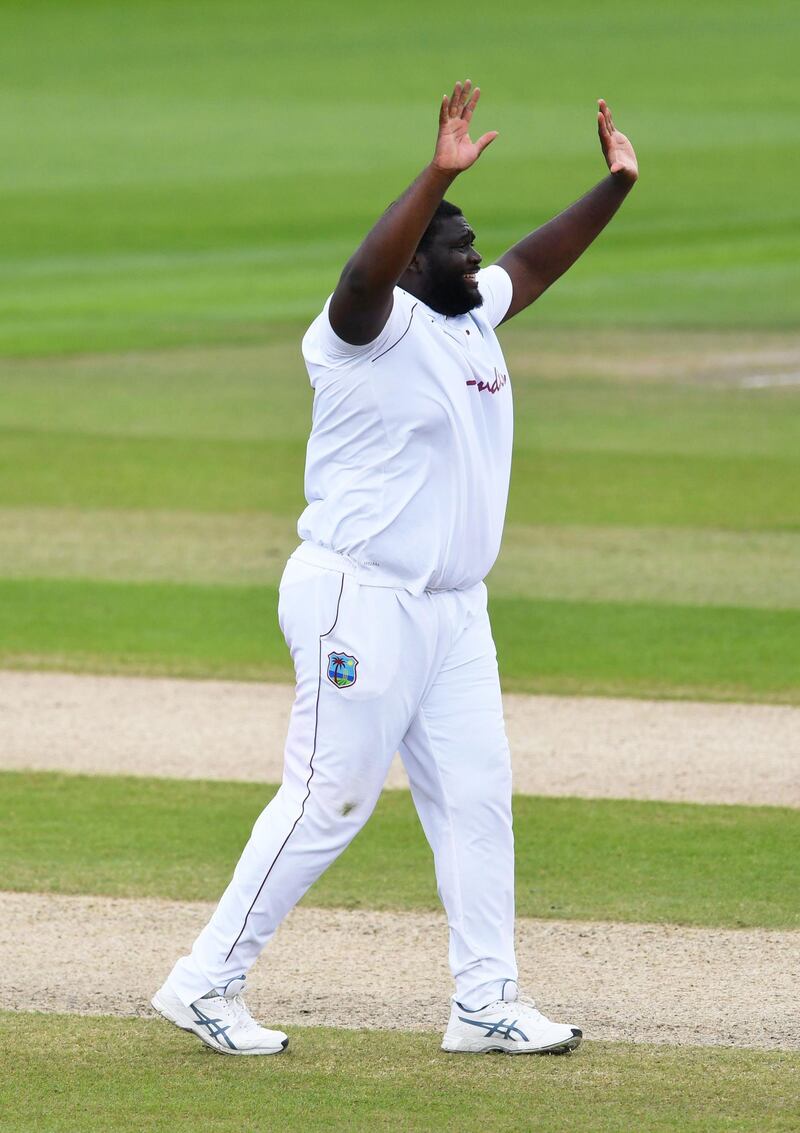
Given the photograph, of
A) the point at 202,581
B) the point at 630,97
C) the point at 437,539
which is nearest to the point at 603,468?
the point at 202,581

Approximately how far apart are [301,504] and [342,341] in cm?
980

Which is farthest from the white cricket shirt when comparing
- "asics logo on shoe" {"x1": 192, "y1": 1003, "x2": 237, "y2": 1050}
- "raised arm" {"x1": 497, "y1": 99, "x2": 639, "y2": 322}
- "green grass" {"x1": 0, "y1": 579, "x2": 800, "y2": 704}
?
"green grass" {"x1": 0, "y1": 579, "x2": 800, "y2": 704}

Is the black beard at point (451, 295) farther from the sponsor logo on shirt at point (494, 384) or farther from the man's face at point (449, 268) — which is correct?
the sponsor logo on shirt at point (494, 384)

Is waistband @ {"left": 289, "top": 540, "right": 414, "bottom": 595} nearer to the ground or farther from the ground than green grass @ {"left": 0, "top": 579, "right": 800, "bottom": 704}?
farther from the ground

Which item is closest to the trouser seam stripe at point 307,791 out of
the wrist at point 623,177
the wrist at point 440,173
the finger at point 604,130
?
the wrist at point 440,173

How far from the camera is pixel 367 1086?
4996mm

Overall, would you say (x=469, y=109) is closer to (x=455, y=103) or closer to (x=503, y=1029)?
(x=455, y=103)

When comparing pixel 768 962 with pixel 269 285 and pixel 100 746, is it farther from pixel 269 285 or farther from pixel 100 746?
pixel 269 285

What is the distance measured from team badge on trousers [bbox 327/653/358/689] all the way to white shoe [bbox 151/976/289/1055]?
83cm

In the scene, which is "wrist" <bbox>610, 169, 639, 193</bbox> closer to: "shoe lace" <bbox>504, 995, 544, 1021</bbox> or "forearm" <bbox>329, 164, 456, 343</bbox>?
"forearm" <bbox>329, 164, 456, 343</bbox>

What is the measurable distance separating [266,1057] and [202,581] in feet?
23.3

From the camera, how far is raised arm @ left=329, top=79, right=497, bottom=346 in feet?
15.9

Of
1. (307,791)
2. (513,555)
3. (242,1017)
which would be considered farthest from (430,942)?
(513,555)

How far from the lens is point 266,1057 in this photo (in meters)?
5.26
